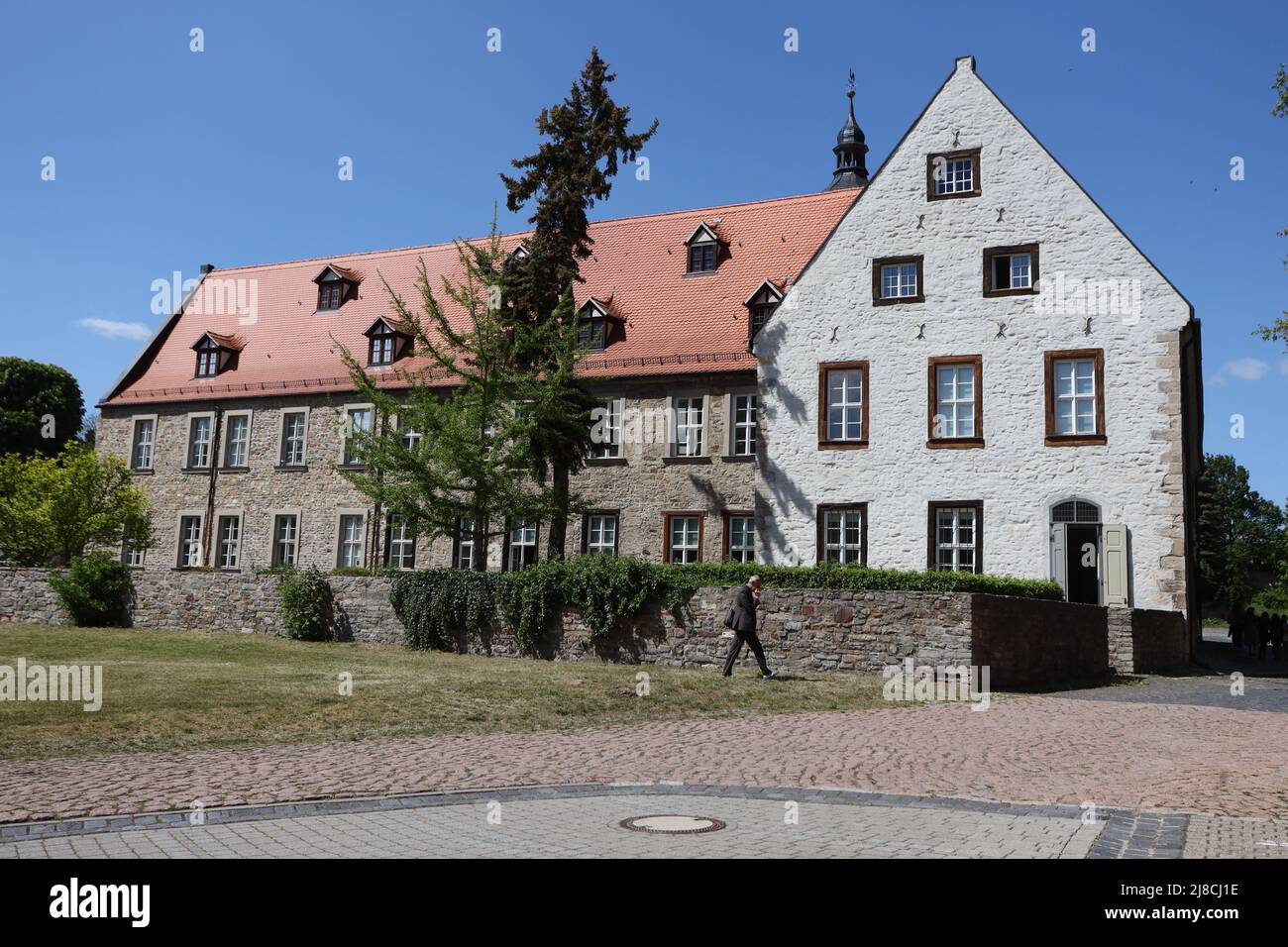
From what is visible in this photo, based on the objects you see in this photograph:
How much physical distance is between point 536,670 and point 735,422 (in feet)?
42.6

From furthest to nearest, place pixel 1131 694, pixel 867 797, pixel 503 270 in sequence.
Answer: pixel 503 270 < pixel 1131 694 < pixel 867 797

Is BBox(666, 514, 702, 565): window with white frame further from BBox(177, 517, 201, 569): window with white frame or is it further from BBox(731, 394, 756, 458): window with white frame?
BBox(177, 517, 201, 569): window with white frame

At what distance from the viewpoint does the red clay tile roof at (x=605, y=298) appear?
3209 centimetres

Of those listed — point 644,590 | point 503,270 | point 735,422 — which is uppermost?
point 503,270

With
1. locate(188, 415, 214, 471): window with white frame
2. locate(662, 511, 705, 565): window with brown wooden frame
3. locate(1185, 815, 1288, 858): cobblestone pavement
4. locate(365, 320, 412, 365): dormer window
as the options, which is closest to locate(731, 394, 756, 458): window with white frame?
locate(662, 511, 705, 565): window with brown wooden frame

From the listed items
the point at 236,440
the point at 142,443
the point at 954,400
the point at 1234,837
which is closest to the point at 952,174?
the point at 954,400

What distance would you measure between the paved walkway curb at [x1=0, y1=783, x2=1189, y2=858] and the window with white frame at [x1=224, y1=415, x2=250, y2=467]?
31537 millimetres

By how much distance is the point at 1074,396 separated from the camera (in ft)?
83.9

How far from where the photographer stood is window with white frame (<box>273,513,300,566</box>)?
1411 inches

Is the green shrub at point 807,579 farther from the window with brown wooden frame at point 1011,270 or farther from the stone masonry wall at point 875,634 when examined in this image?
the window with brown wooden frame at point 1011,270

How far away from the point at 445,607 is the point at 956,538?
12.2 m

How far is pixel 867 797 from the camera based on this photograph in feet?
28.4
